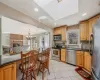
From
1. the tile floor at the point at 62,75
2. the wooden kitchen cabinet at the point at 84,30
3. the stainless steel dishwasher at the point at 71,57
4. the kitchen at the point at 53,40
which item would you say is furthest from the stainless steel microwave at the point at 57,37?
the tile floor at the point at 62,75

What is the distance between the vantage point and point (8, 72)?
5.45 ft

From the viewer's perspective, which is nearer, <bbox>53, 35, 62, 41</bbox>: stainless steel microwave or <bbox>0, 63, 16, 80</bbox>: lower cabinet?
<bbox>0, 63, 16, 80</bbox>: lower cabinet

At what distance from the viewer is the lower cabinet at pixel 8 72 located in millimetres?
1518

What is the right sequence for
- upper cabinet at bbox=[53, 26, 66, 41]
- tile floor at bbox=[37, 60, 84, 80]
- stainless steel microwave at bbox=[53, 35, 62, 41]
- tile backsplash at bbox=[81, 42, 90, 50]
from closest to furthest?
tile floor at bbox=[37, 60, 84, 80]
tile backsplash at bbox=[81, 42, 90, 50]
upper cabinet at bbox=[53, 26, 66, 41]
stainless steel microwave at bbox=[53, 35, 62, 41]

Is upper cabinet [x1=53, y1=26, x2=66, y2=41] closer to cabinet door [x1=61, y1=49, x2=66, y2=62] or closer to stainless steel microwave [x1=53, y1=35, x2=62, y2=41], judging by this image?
stainless steel microwave [x1=53, y1=35, x2=62, y2=41]

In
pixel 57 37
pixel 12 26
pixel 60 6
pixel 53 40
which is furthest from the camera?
pixel 53 40

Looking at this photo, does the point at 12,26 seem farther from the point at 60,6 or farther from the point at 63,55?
the point at 63,55

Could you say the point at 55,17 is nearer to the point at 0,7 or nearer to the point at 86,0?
the point at 86,0

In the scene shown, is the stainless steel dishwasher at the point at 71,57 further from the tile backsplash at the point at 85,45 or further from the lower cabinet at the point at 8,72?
the lower cabinet at the point at 8,72

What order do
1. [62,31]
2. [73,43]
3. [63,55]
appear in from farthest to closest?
1. [62,31]
2. [73,43]
3. [63,55]

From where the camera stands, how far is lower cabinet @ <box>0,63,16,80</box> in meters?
1.52

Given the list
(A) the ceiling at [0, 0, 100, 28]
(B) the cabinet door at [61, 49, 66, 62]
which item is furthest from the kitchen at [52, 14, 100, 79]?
(A) the ceiling at [0, 0, 100, 28]

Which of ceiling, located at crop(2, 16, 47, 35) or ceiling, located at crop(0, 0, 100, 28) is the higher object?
ceiling, located at crop(0, 0, 100, 28)

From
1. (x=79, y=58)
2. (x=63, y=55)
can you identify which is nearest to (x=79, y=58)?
(x=79, y=58)
